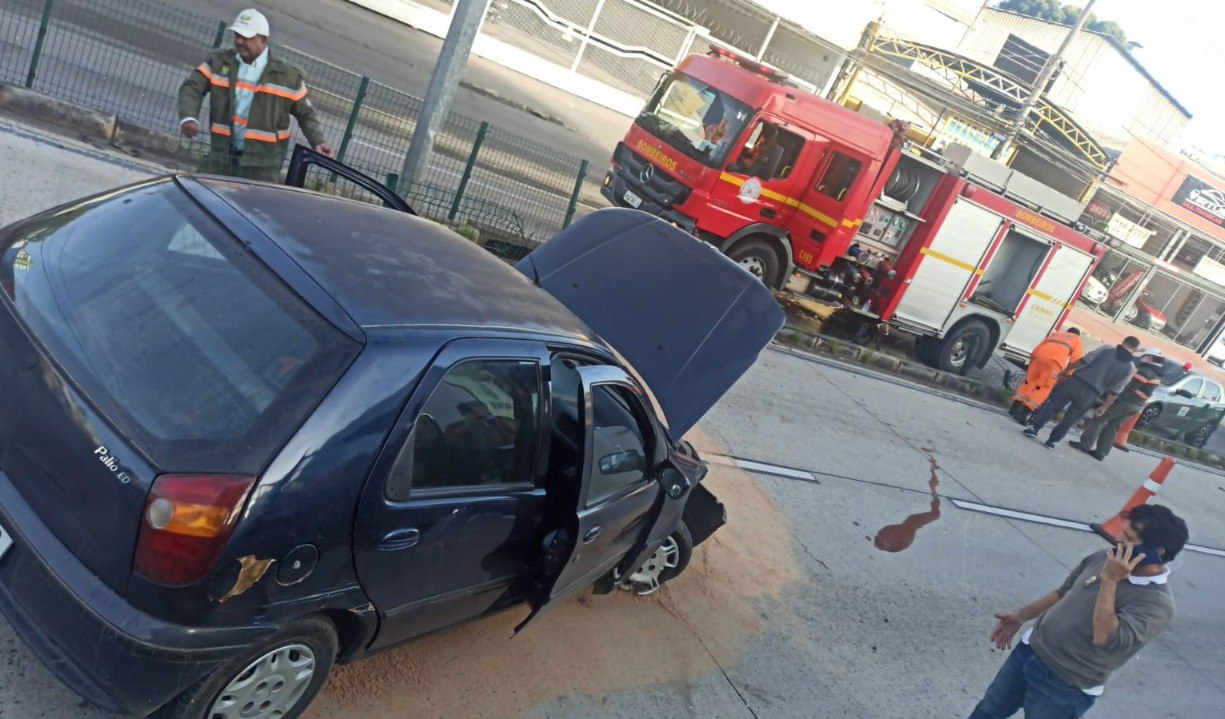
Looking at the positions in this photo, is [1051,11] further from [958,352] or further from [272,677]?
[272,677]

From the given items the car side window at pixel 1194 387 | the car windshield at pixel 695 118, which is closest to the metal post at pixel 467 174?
the car windshield at pixel 695 118

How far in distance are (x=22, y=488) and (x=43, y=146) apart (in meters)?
6.33

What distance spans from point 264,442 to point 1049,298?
16101 mm

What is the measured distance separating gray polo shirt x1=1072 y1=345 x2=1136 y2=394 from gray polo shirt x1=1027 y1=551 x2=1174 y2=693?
9.25 meters

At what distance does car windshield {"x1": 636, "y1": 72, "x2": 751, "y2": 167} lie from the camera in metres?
12.4

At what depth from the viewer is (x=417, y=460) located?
10.2 feet

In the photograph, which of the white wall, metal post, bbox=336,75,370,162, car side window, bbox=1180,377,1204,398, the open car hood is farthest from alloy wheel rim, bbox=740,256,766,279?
the white wall

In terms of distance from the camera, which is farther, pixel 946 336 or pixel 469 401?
pixel 946 336

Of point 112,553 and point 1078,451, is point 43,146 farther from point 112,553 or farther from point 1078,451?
point 1078,451

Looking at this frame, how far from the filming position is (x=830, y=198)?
12.9 metres

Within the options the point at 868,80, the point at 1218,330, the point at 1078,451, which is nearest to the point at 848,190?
the point at 1078,451

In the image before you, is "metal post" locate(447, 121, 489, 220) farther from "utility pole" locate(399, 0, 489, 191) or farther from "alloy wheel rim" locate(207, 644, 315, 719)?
"alloy wheel rim" locate(207, 644, 315, 719)

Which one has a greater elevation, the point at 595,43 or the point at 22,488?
the point at 595,43

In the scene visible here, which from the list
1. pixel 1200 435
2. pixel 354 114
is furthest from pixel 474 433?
pixel 1200 435
